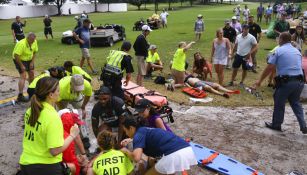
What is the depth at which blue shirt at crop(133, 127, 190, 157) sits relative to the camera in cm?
404

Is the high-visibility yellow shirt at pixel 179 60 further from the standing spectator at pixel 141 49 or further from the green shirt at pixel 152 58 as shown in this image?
the green shirt at pixel 152 58

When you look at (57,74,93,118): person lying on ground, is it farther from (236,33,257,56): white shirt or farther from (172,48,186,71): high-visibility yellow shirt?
(236,33,257,56): white shirt

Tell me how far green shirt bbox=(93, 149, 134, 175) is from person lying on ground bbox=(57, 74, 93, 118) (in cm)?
Result: 204

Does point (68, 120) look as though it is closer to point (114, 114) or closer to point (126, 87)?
point (114, 114)

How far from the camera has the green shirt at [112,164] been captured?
3.77m

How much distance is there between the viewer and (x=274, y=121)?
7.01 meters

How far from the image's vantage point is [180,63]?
33.4ft

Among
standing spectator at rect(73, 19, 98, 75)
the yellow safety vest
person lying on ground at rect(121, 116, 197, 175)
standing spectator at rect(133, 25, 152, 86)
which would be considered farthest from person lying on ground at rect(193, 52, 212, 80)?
person lying on ground at rect(121, 116, 197, 175)

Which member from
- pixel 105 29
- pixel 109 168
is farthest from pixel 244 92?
pixel 105 29

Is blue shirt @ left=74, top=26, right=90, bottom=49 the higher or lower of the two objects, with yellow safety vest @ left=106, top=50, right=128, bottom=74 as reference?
higher

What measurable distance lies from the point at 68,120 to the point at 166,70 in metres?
8.21

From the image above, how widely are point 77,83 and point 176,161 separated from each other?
2416 mm

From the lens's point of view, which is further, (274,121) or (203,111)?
(203,111)

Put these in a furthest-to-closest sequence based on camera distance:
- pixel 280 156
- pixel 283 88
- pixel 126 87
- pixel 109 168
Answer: pixel 126 87, pixel 283 88, pixel 280 156, pixel 109 168
